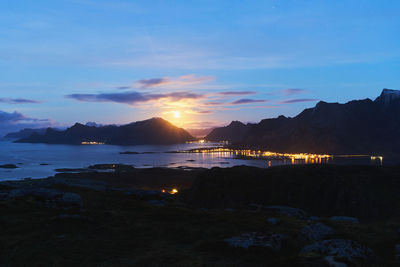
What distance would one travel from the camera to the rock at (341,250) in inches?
438

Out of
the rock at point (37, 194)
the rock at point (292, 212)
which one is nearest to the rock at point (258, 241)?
the rock at point (292, 212)

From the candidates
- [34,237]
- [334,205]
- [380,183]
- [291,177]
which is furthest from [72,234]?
[380,183]

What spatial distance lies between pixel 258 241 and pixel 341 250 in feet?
12.2

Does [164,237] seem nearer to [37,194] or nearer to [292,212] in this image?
[37,194]

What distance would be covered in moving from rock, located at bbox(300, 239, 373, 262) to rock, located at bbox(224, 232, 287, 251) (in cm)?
170

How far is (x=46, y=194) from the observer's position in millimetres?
25625

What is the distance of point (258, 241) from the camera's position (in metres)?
14.0

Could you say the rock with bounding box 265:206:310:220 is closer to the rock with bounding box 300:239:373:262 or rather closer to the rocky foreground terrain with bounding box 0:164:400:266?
the rocky foreground terrain with bounding box 0:164:400:266

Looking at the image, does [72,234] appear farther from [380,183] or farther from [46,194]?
[380,183]

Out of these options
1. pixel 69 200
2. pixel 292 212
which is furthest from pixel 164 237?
pixel 292 212

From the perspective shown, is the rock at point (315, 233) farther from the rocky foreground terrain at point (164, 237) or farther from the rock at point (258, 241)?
the rock at point (258, 241)

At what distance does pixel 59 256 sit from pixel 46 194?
564 inches

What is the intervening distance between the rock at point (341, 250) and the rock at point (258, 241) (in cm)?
170

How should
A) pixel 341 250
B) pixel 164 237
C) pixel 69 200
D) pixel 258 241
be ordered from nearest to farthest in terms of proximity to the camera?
pixel 341 250, pixel 258 241, pixel 164 237, pixel 69 200
